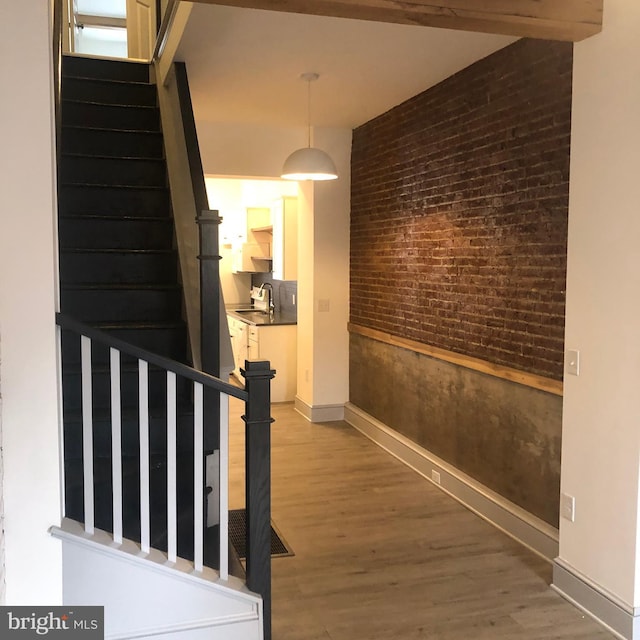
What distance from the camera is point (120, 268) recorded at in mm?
3840

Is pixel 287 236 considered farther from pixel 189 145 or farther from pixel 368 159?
pixel 189 145

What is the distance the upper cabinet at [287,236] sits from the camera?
6805mm

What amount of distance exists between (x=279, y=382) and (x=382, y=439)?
1.78m

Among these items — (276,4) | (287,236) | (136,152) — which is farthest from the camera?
(287,236)

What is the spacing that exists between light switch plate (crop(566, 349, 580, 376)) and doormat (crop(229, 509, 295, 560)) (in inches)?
66.9

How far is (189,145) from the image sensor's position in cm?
353

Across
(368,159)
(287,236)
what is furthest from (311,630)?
(287,236)

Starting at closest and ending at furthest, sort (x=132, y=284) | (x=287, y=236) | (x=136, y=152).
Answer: (x=132, y=284) < (x=136, y=152) < (x=287, y=236)

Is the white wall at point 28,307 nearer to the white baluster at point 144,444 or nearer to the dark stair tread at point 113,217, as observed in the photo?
the white baluster at point 144,444

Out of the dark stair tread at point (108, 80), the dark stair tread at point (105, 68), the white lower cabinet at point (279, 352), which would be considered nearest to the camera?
the dark stair tread at point (108, 80)

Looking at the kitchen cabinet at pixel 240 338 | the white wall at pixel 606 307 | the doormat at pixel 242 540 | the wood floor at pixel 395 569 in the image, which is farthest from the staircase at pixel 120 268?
the kitchen cabinet at pixel 240 338

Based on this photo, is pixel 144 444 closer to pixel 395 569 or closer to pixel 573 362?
pixel 395 569

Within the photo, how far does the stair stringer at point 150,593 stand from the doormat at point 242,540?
93cm

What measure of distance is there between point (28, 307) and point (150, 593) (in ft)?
3.73
